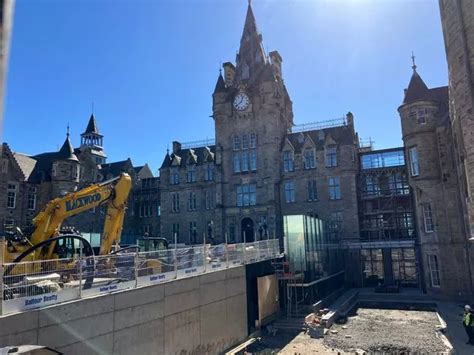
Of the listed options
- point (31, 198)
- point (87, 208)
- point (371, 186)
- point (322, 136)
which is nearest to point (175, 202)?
point (31, 198)

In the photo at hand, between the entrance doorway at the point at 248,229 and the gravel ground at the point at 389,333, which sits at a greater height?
the entrance doorway at the point at 248,229

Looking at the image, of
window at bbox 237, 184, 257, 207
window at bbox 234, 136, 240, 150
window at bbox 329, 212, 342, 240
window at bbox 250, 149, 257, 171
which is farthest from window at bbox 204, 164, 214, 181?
window at bbox 329, 212, 342, 240

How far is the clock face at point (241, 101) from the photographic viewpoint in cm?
4397

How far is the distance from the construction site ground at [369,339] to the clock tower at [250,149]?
18.1m

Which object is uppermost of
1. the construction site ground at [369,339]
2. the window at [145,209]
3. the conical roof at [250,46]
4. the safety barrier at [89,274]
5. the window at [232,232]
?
the conical roof at [250,46]

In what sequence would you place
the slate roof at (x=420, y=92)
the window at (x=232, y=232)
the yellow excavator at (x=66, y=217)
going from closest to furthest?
the yellow excavator at (x=66, y=217) < the slate roof at (x=420, y=92) < the window at (x=232, y=232)

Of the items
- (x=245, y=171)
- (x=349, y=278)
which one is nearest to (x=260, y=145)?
(x=245, y=171)

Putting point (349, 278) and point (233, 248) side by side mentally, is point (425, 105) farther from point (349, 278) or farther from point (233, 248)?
point (233, 248)

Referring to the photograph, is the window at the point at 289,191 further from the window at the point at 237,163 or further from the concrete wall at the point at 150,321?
the concrete wall at the point at 150,321

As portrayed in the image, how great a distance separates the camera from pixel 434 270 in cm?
2995

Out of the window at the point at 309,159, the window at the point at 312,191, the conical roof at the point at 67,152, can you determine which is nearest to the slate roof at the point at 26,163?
the conical roof at the point at 67,152

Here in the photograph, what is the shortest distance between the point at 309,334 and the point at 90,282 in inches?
522

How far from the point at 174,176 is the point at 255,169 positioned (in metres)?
11.5

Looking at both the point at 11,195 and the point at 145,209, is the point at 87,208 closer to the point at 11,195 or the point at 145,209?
the point at 11,195
